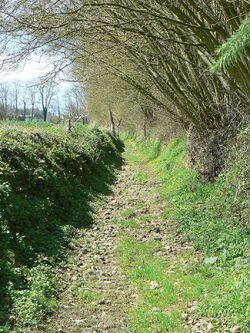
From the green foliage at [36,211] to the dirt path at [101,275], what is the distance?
0.28m

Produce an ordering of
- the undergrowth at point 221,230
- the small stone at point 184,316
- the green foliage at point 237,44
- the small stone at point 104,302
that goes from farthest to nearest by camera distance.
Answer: the small stone at point 104,302, the small stone at point 184,316, the undergrowth at point 221,230, the green foliage at point 237,44

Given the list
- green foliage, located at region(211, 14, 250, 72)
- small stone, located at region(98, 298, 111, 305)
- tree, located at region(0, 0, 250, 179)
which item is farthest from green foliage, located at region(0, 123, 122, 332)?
green foliage, located at region(211, 14, 250, 72)

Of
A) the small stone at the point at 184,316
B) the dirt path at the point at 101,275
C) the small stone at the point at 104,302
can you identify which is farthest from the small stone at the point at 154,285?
the small stone at the point at 184,316

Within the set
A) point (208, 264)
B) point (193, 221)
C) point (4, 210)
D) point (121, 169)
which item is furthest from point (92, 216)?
point (121, 169)

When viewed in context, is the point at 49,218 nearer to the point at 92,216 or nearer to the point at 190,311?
the point at 92,216

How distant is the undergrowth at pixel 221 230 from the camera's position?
5.41 meters

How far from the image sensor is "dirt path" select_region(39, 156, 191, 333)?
5.69 meters

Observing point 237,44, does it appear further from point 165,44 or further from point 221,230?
point 165,44

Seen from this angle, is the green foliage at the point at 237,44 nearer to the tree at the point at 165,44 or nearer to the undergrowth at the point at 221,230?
the tree at the point at 165,44

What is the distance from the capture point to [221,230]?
8266 millimetres

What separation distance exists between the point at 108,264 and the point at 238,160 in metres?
3.79

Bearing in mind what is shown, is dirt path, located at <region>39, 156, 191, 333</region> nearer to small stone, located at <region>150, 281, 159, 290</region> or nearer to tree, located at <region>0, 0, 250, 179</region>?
small stone, located at <region>150, 281, 159, 290</region>

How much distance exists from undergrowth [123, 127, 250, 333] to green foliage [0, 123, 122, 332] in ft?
5.34

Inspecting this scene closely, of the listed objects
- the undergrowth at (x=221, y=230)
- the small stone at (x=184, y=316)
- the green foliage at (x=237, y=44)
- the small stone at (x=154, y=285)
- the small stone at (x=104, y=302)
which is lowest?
the small stone at (x=104, y=302)
